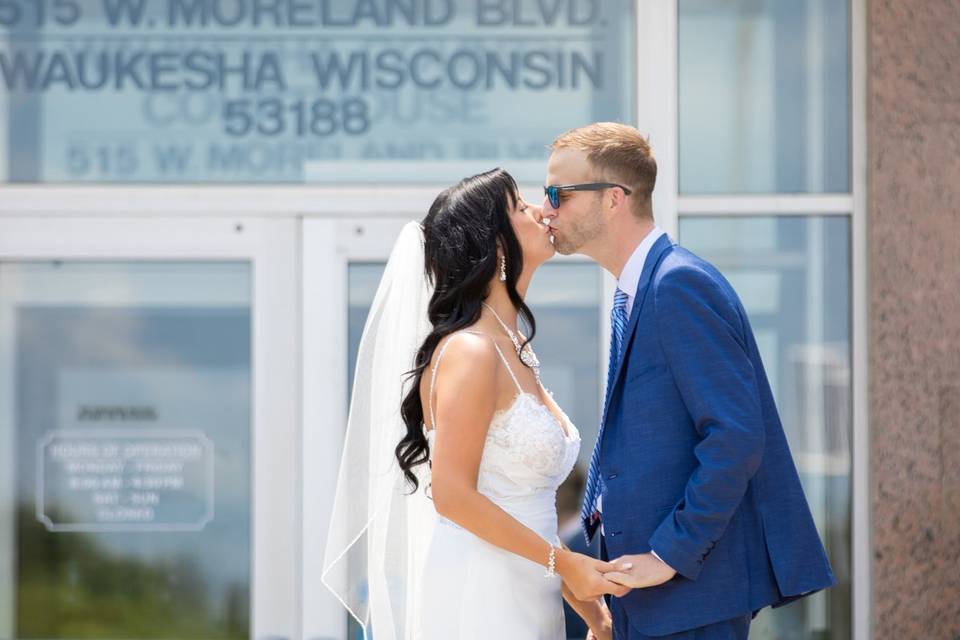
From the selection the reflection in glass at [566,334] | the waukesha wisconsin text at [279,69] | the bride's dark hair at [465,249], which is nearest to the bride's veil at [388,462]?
Result: the bride's dark hair at [465,249]

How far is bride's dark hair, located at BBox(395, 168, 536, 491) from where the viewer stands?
336cm

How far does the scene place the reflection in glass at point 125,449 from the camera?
17.0ft

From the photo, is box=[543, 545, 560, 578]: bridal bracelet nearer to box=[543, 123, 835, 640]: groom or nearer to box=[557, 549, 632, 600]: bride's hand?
box=[557, 549, 632, 600]: bride's hand

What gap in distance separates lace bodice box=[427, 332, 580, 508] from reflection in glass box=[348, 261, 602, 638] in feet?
5.85

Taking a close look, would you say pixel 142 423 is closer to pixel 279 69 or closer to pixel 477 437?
pixel 279 69

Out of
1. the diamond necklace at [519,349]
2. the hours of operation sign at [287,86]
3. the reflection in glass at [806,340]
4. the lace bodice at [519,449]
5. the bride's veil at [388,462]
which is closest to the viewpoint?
the lace bodice at [519,449]

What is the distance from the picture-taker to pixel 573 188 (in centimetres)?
319

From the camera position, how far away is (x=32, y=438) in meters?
5.20

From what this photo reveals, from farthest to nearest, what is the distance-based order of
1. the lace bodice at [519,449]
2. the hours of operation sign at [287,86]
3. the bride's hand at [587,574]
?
the hours of operation sign at [287,86]
the lace bodice at [519,449]
the bride's hand at [587,574]

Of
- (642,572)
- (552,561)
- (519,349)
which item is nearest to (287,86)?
(519,349)

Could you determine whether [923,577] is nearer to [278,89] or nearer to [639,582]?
[639,582]

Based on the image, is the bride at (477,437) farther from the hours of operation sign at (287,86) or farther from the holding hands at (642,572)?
the hours of operation sign at (287,86)

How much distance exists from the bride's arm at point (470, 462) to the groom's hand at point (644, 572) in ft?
0.63

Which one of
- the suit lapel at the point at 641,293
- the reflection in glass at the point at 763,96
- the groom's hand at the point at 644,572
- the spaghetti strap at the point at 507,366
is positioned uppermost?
the reflection in glass at the point at 763,96
